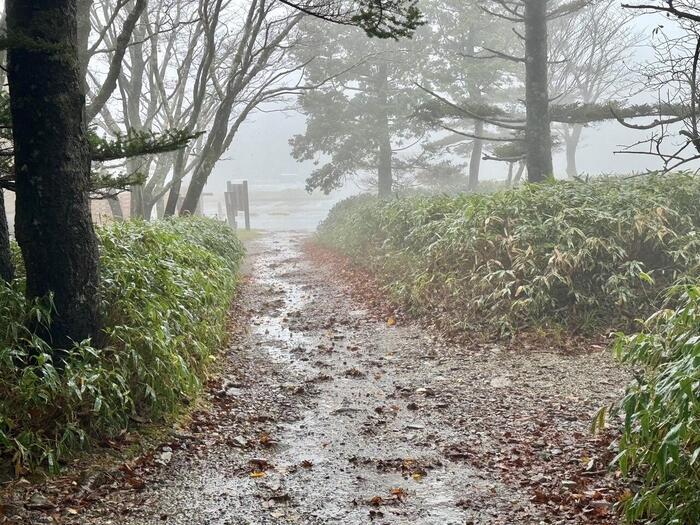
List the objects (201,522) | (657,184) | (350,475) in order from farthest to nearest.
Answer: (657,184) → (350,475) → (201,522)

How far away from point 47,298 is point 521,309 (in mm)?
4886

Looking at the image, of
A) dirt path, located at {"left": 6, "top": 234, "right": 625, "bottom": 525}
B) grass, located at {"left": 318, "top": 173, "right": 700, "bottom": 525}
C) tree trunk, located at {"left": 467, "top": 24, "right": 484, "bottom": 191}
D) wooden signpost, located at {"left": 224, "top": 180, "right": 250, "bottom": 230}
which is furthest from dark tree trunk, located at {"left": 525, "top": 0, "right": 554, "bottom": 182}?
wooden signpost, located at {"left": 224, "top": 180, "right": 250, "bottom": 230}

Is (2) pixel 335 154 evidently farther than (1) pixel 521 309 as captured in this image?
Yes

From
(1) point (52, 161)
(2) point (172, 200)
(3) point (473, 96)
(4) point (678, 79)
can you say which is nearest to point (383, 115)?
(3) point (473, 96)

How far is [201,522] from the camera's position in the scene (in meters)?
3.13

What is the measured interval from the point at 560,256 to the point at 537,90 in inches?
198

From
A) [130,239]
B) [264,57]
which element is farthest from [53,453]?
[264,57]

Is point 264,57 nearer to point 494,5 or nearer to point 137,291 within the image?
point 137,291

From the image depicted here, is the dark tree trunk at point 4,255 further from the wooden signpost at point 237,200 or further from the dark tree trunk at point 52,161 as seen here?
the wooden signpost at point 237,200

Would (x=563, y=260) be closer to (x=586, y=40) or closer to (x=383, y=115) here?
(x=383, y=115)

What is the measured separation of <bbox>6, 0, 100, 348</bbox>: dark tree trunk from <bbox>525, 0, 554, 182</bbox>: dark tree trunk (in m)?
8.70

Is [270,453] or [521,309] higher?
[521,309]

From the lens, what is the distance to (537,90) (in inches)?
429

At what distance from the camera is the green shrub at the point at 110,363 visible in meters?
3.48
